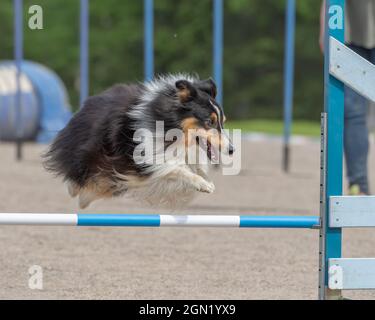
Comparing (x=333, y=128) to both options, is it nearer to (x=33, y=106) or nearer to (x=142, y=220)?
(x=142, y=220)

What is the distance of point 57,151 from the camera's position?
185 inches

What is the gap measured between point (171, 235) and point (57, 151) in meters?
1.42

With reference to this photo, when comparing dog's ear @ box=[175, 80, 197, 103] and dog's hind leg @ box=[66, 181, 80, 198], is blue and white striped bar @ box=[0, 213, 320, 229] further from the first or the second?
dog's hind leg @ box=[66, 181, 80, 198]

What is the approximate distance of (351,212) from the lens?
11.7 feet

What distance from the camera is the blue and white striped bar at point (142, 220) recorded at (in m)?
3.54

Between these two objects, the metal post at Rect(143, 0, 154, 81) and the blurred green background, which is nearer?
the metal post at Rect(143, 0, 154, 81)

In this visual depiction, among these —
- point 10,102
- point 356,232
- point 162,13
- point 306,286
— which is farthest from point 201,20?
point 306,286

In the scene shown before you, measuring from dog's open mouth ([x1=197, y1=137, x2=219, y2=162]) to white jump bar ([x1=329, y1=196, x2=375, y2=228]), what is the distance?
81 centimetres

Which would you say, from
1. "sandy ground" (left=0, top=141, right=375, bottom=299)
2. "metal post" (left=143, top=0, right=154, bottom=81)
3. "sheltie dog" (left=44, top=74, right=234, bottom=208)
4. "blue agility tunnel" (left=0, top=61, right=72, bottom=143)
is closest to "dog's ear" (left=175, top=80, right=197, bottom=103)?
"sheltie dog" (left=44, top=74, right=234, bottom=208)

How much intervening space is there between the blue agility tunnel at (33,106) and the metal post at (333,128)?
10.3 meters

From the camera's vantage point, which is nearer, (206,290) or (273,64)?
(206,290)

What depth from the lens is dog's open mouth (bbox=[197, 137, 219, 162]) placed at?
4157mm

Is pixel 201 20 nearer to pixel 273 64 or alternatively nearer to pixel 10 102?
pixel 273 64

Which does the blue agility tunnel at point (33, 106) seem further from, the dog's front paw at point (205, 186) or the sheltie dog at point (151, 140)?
the dog's front paw at point (205, 186)
